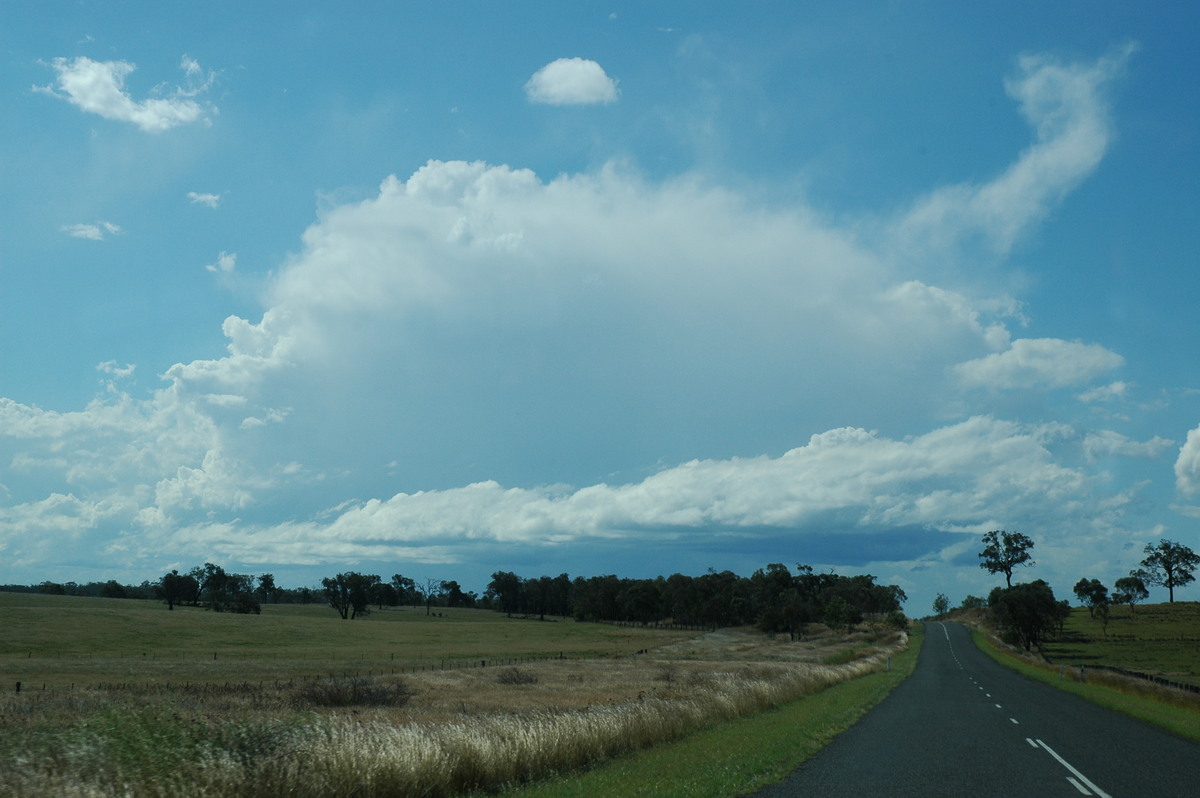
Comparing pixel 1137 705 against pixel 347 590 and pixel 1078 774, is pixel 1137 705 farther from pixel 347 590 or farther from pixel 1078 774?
pixel 347 590

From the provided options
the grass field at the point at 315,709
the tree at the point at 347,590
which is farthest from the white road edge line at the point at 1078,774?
the tree at the point at 347,590

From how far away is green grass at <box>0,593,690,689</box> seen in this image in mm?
64375

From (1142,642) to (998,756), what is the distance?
4463 inches

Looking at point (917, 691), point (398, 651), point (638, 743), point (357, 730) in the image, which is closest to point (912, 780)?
point (638, 743)

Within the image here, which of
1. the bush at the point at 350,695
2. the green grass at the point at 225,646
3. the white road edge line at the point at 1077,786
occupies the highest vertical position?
the white road edge line at the point at 1077,786

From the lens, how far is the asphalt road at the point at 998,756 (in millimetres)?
13531

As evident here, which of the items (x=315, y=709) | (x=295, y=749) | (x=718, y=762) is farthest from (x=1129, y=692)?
(x=295, y=749)

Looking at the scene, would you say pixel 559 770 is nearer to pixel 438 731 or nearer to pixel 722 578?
pixel 438 731

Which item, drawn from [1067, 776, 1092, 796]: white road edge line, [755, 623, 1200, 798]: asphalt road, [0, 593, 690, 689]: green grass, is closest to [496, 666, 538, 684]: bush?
[0, 593, 690, 689]: green grass

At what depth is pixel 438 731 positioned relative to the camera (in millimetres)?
16484

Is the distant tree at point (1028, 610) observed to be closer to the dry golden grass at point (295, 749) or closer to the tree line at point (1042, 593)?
the tree line at point (1042, 593)

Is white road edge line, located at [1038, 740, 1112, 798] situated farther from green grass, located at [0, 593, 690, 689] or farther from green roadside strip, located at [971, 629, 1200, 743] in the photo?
green grass, located at [0, 593, 690, 689]

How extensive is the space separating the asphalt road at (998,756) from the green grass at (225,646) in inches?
1936

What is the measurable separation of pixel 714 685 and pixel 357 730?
2114 centimetres
